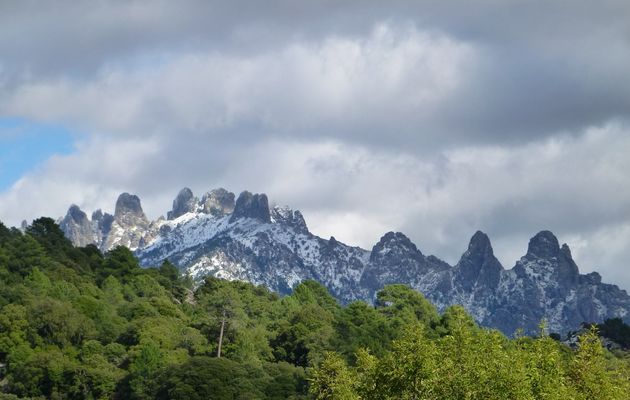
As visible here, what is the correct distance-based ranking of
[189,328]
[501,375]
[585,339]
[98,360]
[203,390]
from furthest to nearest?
1. [189,328]
2. [98,360]
3. [203,390]
4. [585,339]
5. [501,375]

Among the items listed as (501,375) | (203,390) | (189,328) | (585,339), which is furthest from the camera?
(189,328)

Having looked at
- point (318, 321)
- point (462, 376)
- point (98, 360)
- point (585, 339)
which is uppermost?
point (318, 321)

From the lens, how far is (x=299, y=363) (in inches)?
7032

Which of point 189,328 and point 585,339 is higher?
point 189,328

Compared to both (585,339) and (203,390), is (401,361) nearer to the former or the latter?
(585,339)

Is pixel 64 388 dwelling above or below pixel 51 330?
below

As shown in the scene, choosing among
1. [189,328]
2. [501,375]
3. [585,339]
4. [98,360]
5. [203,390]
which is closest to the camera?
[501,375]

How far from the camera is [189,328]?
18612 centimetres

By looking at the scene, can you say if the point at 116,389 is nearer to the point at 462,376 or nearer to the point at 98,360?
the point at 98,360

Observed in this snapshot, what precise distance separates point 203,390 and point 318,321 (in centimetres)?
3812

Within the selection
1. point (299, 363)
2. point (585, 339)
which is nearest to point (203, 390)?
point (299, 363)

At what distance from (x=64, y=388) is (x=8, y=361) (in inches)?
566

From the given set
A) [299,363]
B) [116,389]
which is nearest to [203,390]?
[116,389]

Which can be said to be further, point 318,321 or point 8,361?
point 318,321
